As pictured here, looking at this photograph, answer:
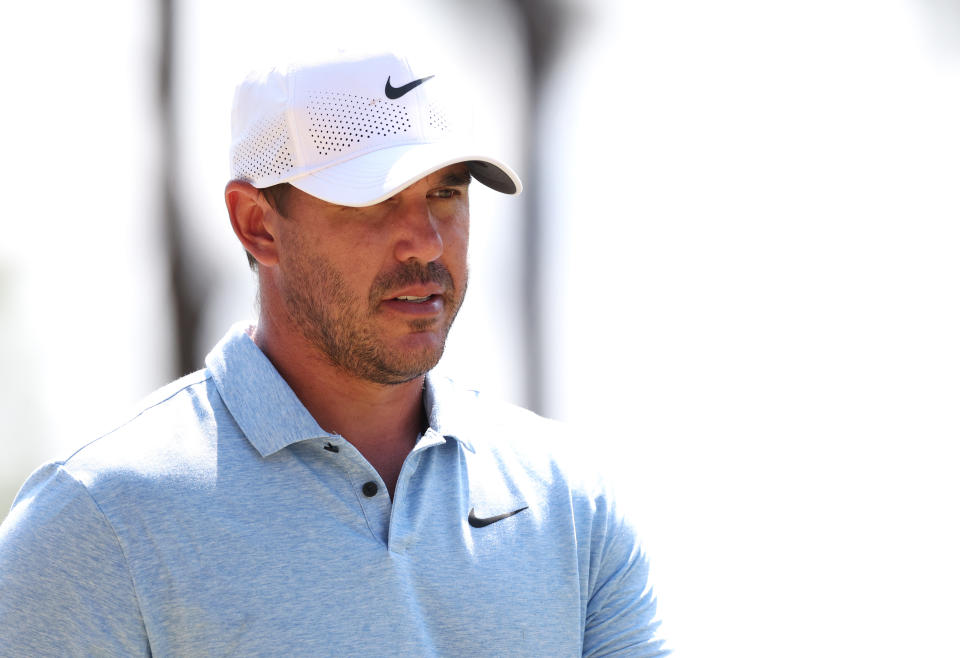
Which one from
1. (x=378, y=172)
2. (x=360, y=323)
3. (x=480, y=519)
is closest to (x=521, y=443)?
(x=480, y=519)

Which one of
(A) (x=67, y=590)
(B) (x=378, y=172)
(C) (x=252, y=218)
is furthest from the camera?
(C) (x=252, y=218)

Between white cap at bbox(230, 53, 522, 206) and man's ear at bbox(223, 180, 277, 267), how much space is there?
0.02 m

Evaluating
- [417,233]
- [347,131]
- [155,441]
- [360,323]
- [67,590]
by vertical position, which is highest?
[347,131]

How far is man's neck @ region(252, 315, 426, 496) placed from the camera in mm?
1554

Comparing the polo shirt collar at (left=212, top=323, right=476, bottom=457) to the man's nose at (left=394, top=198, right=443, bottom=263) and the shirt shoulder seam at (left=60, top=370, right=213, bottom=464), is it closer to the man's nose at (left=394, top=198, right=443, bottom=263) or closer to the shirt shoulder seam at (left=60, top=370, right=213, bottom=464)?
the shirt shoulder seam at (left=60, top=370, right=213, bottom=464)

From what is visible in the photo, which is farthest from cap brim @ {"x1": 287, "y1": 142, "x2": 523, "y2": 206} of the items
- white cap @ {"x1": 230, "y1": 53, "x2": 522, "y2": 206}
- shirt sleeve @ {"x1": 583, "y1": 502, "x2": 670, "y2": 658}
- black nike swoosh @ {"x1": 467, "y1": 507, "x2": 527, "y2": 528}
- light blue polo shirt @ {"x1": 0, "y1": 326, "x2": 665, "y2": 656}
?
shirt sleeve @ {"x1": 583, "y1": 502, "x2": 670, "y2": 658}

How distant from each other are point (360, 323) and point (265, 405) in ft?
0.51

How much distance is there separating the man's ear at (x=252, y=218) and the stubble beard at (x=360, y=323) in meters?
0.08

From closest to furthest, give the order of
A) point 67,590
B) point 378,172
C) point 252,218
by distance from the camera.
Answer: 1. point 67,590
2. point 378,172
3. point 252,218

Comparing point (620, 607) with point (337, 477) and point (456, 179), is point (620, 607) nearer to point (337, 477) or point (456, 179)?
point (337, 477)

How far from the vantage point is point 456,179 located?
160cm

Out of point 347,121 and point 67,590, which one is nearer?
point 67,590

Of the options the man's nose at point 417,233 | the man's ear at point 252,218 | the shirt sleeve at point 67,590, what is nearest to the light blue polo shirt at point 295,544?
the shirt sleeve at point 67,590

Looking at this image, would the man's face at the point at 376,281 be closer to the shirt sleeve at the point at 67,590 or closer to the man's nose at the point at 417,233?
the man's nose at the point at 417,233
